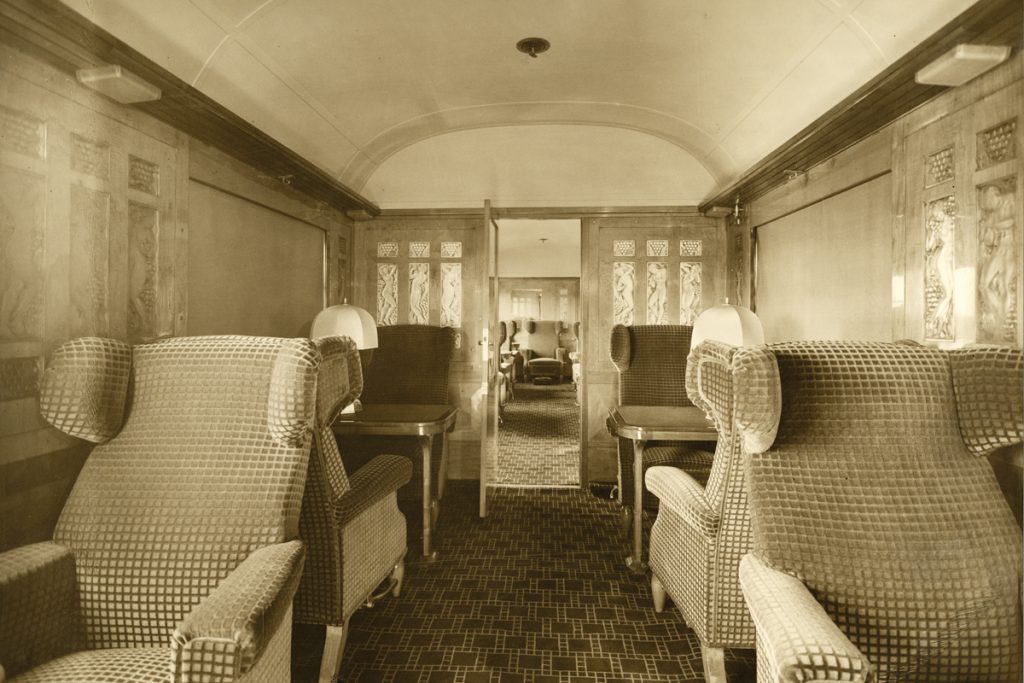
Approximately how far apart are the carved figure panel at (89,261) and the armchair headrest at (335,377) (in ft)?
3.62

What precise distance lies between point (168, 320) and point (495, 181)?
3.06m

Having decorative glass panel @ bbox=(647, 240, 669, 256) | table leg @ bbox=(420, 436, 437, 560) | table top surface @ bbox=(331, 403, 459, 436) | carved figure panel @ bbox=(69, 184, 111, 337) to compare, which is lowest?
table leg @ bbox=(420, 436, 437, 560)

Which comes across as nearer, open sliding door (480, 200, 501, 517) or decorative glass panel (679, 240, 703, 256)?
open sliding door (480, 200, 501, 517)

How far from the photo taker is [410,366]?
14.5 ft

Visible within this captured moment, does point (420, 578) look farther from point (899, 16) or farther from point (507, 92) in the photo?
point (899, 16)

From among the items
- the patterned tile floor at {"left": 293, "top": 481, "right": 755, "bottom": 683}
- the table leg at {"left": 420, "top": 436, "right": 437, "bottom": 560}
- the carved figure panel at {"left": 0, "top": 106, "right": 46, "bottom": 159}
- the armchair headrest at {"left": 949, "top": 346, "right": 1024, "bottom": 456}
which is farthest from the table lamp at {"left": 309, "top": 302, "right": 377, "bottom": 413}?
the armchair headrest at {"left": 949, "top": 346, "right": 1024, "bottom": 456}

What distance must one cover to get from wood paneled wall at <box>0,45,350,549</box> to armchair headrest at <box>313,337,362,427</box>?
1.04m

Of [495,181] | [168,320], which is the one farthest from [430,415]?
[495,181]

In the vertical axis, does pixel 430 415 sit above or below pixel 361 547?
above

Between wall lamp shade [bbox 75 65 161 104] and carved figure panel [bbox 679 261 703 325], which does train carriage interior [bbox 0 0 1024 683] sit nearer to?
wall lamp shade [bbox 75 65 161 104]

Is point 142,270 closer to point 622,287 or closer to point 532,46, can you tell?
point 532,46

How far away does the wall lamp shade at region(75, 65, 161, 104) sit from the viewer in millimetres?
2043

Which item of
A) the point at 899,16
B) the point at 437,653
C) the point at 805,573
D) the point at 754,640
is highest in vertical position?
the point at 899,16

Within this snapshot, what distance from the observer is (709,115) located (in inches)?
152
